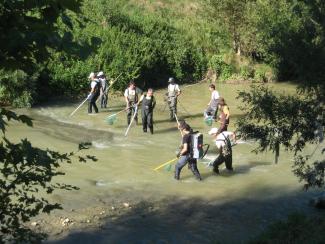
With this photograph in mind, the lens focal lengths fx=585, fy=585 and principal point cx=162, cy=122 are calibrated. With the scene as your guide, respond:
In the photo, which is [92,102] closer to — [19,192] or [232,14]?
[232,14]

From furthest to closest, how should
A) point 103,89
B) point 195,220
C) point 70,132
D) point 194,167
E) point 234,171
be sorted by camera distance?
point 103,89, point 70,132, point 234,171, point 194,167, point 195,220

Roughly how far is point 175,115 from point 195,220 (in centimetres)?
950

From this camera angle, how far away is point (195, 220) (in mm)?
13008

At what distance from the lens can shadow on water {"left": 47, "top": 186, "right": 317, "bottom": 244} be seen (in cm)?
1189

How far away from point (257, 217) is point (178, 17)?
2796cm

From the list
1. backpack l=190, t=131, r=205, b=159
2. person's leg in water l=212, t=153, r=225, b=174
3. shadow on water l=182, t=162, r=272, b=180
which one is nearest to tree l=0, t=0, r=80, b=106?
backpack l=190, t=131, r=205, b=159

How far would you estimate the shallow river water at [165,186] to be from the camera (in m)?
12.4

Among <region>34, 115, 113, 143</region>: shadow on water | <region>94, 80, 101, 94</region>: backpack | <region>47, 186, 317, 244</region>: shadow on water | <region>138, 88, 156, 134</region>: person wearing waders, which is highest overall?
<region>94, 80, 101, 94</region>: backpack

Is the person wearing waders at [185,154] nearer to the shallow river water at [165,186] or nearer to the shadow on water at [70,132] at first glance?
the shallow river water at [165,186]

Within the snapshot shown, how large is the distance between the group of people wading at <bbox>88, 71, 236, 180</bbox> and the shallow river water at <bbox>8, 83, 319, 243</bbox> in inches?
17.0

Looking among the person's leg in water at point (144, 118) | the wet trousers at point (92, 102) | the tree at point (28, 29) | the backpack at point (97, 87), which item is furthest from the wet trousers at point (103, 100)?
the tree at point (28, 29)

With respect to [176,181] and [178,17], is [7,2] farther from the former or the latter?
[178,17]

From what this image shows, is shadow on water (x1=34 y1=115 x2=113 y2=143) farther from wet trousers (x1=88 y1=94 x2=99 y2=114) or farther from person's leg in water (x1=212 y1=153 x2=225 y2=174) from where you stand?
person's leg in water (x1=212 y1=153 x2=225 y2=174)

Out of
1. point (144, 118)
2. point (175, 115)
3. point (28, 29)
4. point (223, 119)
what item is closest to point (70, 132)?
point (144, 118)
